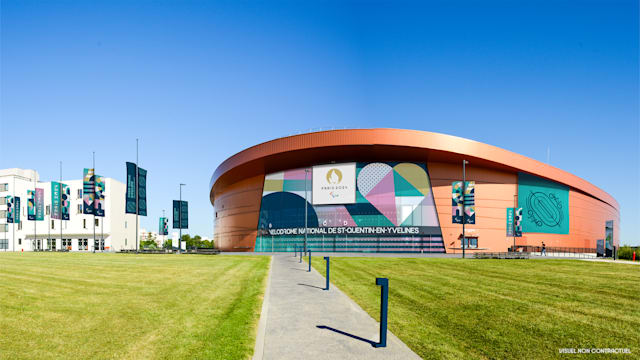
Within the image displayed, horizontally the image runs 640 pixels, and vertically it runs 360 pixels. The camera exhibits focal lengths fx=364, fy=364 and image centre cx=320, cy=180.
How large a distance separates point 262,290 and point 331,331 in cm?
556

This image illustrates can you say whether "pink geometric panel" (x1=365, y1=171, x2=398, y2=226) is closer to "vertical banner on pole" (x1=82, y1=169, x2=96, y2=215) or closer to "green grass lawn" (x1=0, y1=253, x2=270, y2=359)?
"vertical banner on pole" (x1=82, y1=169, x2=96, y2=215)

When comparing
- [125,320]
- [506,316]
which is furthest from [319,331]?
[506,316]

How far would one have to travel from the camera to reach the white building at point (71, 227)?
78625mm

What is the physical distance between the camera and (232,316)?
26.1 feet

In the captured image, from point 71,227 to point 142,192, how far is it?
51.2 meters

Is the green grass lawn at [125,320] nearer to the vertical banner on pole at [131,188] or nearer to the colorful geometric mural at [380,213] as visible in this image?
the vertical banner on pole at [131,188]

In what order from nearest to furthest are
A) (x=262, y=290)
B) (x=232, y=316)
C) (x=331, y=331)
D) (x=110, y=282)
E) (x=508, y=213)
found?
1. (x=331, y=331)
2. (x=232, y=316)
3. (x=262, y=290)
4. (x=110, y=282)
5. (x=508, y=213)

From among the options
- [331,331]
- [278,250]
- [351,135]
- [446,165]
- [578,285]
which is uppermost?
[351,135]

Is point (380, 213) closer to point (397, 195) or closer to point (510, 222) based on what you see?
point (397, 195)

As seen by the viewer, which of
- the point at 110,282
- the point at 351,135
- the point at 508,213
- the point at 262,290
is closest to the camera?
the point at 262,290

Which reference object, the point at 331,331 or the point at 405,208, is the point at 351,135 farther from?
the point at 331,331

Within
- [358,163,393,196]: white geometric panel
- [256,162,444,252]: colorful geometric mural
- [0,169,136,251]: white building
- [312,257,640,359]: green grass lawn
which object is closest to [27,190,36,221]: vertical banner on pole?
[0,169,136,251]: white building

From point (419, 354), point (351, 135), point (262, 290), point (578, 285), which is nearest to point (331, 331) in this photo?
point (419, 354)

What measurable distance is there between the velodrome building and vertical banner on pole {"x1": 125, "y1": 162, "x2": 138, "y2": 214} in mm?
16222
